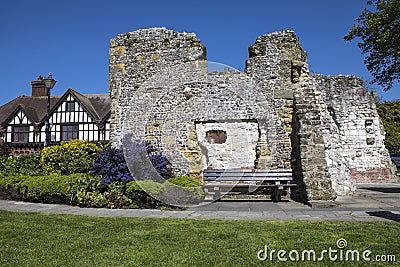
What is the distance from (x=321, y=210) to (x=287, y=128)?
3.34 metres

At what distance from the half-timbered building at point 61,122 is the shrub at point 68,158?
13529 millimetres

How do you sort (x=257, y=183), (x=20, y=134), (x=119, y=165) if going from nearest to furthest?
(x=119, y=165) → (x=257, y=183) → (x=20, y=134)

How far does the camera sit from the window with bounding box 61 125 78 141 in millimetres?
25016

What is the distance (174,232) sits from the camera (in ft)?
14.9

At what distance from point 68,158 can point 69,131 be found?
1594 centimetres

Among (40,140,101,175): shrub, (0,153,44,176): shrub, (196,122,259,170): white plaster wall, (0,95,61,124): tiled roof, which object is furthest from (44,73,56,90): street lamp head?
(0,95,61,124): tiled roof

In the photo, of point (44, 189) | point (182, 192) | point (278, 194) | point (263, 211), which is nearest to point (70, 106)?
point (44, 189)

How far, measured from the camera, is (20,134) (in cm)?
2681

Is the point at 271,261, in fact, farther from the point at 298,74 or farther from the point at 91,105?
the point at 91,105

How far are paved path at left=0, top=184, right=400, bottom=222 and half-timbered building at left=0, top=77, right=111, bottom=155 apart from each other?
57.8ft

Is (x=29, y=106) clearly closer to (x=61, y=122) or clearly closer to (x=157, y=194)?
(x=61, y=122)

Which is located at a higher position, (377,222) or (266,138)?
(266,138)

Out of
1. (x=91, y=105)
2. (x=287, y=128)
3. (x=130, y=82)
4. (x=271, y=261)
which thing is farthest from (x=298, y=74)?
(x=91, y=105)

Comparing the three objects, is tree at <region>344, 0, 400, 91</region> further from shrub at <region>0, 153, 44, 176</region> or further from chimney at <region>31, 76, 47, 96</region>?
chimney at <region>31, 76, 47, 96</region>
